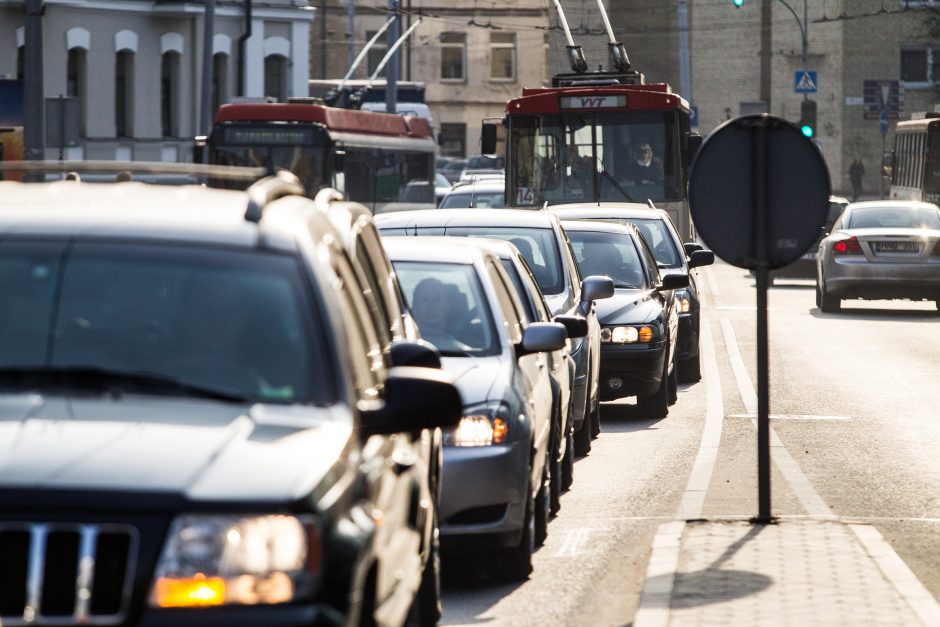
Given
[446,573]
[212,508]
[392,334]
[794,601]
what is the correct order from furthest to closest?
1. [446,573]
2. [794,601]
3. [392,334]
4. [212,508]

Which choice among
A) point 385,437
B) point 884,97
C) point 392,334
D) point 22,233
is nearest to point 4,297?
point 22,233

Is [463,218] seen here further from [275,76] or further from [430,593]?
[275,76]

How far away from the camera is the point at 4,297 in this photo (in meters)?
5.11

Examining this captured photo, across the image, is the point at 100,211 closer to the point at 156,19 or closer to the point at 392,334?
the point at 392,334

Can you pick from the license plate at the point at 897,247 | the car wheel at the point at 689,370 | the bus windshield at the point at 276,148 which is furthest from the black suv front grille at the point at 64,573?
the bus windshield at the point at 276,148

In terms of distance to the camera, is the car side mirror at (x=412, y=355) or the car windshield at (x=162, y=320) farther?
the car side mirror at (x=412, y=355)

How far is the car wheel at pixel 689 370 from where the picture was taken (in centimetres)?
1952

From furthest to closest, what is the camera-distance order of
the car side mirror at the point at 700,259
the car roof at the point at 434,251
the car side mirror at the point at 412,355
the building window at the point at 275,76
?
the building window at the point at 275,76
the car side mirror at the point at 700,259
the car roof at the point at 434,251
the car side mirror at the point at 412,355

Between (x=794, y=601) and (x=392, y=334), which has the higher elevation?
(x=392, y=334)

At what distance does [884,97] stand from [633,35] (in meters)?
25.3

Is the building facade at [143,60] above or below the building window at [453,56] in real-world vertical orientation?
below

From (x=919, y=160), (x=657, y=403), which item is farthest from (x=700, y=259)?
(x=919, y=160)

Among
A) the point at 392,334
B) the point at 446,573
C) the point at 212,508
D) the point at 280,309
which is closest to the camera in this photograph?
the point at 212,508

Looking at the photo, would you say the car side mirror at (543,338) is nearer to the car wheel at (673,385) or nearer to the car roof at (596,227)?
the car wheel at (673,385)
